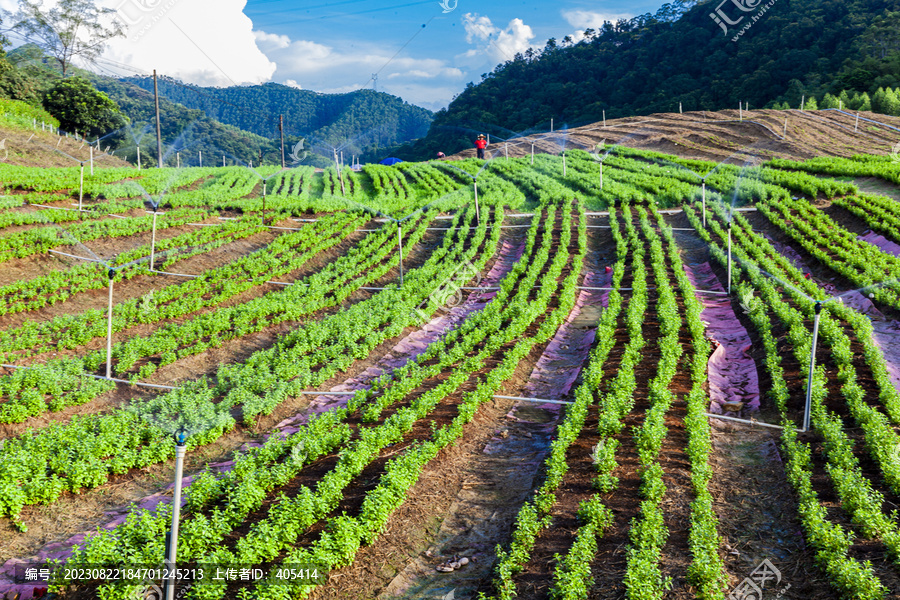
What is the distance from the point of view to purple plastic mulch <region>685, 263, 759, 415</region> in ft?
38.0

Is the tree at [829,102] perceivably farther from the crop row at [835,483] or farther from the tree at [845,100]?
the crop row at [835,483]

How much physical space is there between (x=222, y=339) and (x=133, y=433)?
465cm

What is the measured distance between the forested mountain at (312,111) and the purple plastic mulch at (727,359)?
54.8 meters

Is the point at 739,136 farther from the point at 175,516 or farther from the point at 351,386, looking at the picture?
the point at 175,516

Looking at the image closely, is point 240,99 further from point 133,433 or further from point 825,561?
point 825,561

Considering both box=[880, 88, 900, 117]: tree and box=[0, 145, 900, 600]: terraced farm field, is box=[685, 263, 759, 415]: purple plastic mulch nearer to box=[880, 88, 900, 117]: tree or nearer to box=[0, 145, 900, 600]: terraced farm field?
box=[0, 145, 900, 600]: terraced farm field

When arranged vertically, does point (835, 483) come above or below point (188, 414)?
below

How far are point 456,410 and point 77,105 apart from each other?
56.5 m

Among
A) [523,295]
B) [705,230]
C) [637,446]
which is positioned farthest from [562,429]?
[705,230]

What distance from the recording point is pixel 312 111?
74.2m

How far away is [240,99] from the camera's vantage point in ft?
259

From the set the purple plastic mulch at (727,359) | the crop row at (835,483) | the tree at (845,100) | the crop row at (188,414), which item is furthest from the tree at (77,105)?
the tree at (845,100)

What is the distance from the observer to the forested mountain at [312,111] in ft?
229

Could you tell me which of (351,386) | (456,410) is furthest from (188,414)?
(456,410)
